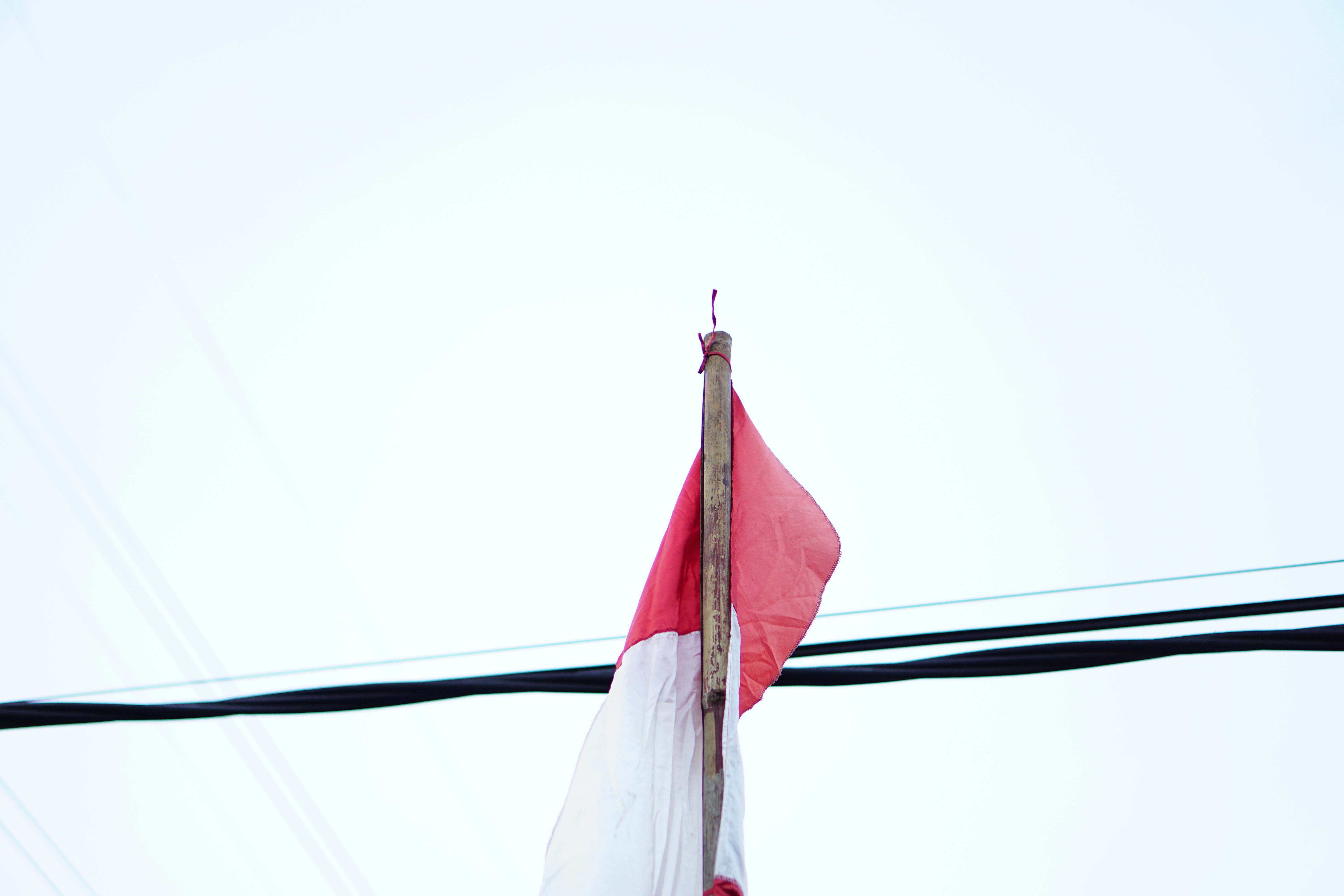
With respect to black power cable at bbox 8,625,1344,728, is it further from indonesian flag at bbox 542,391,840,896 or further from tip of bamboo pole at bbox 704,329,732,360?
tip of bamboo pole at bbox 704,329,732,360

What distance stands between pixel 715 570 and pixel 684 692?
21.4 inches

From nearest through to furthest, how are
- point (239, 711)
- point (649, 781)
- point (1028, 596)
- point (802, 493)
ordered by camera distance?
point (649, 781) < point (802, 493) < point (239, 711) < point (1028, 596)

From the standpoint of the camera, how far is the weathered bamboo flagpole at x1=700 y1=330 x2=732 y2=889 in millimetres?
3307

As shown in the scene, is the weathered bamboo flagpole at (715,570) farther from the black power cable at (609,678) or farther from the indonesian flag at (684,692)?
the black power cable at (609,678)

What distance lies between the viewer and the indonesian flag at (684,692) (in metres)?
3.26

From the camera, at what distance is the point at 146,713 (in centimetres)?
449

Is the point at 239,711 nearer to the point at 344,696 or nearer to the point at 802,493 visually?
the point at 344,696

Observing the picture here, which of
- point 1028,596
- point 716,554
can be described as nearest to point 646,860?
point 716,554

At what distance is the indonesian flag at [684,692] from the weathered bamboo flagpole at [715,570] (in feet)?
0.26

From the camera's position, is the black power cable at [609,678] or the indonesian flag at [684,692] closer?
the indonesian flag at [684,692]

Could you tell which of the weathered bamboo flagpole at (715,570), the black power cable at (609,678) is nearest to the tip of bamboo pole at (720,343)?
the weathered bamboo flagpole at (715,570)

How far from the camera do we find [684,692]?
3818 millimetres

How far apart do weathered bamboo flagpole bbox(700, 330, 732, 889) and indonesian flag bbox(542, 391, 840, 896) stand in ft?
0.26

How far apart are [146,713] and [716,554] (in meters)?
2.92
